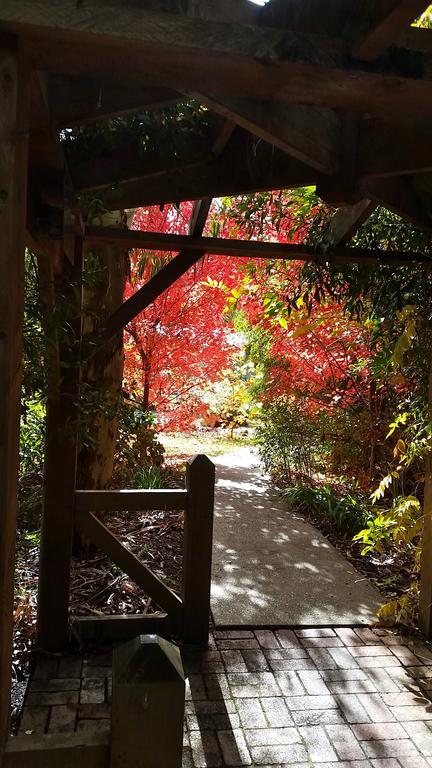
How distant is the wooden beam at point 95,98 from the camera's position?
2023 mm

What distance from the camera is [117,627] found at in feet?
11.5

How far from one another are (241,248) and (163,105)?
1.82 meters

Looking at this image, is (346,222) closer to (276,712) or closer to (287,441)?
(276,712)

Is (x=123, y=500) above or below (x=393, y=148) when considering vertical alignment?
below

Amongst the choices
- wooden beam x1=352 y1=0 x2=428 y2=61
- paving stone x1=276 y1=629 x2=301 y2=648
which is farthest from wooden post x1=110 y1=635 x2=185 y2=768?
paving stone x1=276 y1=629 x2=301 y2=648

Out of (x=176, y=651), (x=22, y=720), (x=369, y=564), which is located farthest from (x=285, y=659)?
(x=176, y=651)

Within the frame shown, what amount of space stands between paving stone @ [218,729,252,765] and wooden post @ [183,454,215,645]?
33.9 inches

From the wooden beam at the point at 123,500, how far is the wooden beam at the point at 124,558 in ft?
0.21

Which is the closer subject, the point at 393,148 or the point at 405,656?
the point at 393,148

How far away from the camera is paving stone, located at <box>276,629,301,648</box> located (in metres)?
3.60

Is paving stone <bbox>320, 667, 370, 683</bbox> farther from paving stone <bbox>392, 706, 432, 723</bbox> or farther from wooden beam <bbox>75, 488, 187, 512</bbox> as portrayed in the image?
wooden beam <bbox>75, 488, 187, 512</bbox>

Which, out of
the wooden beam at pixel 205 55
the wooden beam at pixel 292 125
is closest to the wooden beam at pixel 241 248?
the wooden beam at pixel 292 125

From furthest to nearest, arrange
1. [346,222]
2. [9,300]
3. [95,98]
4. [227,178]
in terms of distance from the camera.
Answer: [346,222] → [227,178] → [95,98] → [9,300]

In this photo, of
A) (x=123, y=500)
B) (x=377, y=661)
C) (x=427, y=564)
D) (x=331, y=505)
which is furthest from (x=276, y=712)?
(x=331, y=505)
